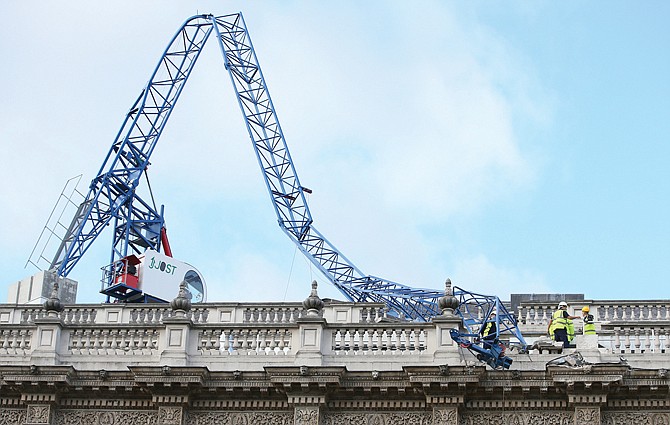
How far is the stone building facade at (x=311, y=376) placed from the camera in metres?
29.4

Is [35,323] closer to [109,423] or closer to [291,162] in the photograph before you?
[109,423]

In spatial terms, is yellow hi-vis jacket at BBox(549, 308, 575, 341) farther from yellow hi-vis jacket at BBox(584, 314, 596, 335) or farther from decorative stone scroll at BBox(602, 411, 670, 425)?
decorative stone scroll at BBox(602, 411, 670, 425)

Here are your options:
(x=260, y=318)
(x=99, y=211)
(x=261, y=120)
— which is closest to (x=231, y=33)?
(x=261, y=120)

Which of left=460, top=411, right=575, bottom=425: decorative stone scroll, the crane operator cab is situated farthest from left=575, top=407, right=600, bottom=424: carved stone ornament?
the crane operator cab

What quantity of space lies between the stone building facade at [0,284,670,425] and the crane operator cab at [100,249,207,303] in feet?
48.6

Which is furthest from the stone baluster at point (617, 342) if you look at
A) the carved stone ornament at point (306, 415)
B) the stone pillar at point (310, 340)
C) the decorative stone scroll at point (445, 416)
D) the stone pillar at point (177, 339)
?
the stone pillar at point (177, 339)

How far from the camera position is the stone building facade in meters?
29.4

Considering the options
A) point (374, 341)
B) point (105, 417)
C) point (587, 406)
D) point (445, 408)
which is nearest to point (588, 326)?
point (587, 406)

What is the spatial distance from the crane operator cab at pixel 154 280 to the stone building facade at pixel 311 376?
583 inches

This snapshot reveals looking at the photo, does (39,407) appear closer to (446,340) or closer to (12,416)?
(12,416)

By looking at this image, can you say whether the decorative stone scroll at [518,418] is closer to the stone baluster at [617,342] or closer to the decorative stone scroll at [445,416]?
the decorative stone scroll at [445,416]

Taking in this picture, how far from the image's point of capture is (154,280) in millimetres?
47469

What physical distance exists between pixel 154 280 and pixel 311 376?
18.6 meters

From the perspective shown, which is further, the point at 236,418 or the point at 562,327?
the point at 562,327
